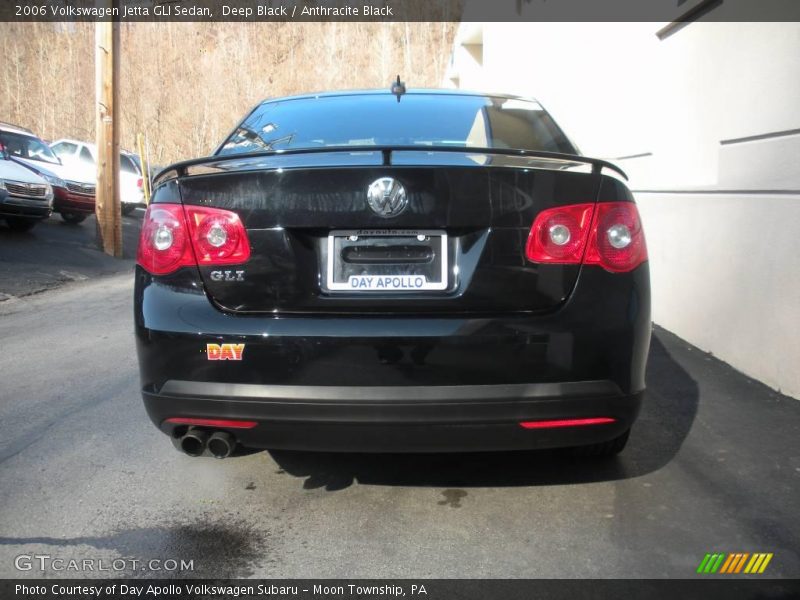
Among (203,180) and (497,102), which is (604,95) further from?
(203,180)

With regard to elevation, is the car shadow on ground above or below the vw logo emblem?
below

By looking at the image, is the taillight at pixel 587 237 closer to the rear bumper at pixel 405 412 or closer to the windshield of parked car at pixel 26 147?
the rear bumper at pixel 405 412

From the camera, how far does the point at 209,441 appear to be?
2621 millimetres

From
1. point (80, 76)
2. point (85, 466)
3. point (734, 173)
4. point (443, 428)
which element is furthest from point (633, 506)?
point (80, 76)

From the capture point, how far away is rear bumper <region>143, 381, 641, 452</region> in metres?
2.42

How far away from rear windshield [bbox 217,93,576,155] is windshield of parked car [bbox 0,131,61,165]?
42.3ft

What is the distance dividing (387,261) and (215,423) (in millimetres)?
827

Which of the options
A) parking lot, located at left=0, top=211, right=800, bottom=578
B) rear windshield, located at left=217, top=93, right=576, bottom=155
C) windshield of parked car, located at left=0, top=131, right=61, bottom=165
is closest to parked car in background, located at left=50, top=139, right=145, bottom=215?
windshield of parked car, located at left=0, top=131, right=61, bottom=165

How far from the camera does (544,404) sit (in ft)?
8.00

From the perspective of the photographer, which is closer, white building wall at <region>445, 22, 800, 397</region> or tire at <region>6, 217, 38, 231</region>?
white building wall at <region>445, 22, 800, 397</region>

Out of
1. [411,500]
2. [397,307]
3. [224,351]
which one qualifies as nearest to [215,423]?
[224,351]

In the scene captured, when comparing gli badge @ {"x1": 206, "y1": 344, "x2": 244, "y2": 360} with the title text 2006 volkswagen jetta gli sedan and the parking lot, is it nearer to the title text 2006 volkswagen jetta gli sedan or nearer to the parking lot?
the title text 2006 volkswagen jetta gli sedan

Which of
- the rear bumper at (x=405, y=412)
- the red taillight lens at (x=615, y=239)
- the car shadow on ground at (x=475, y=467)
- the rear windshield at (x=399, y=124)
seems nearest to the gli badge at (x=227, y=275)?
the rear bumper at (x=405, y=412)

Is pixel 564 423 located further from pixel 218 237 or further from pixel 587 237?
pixel 218 237
